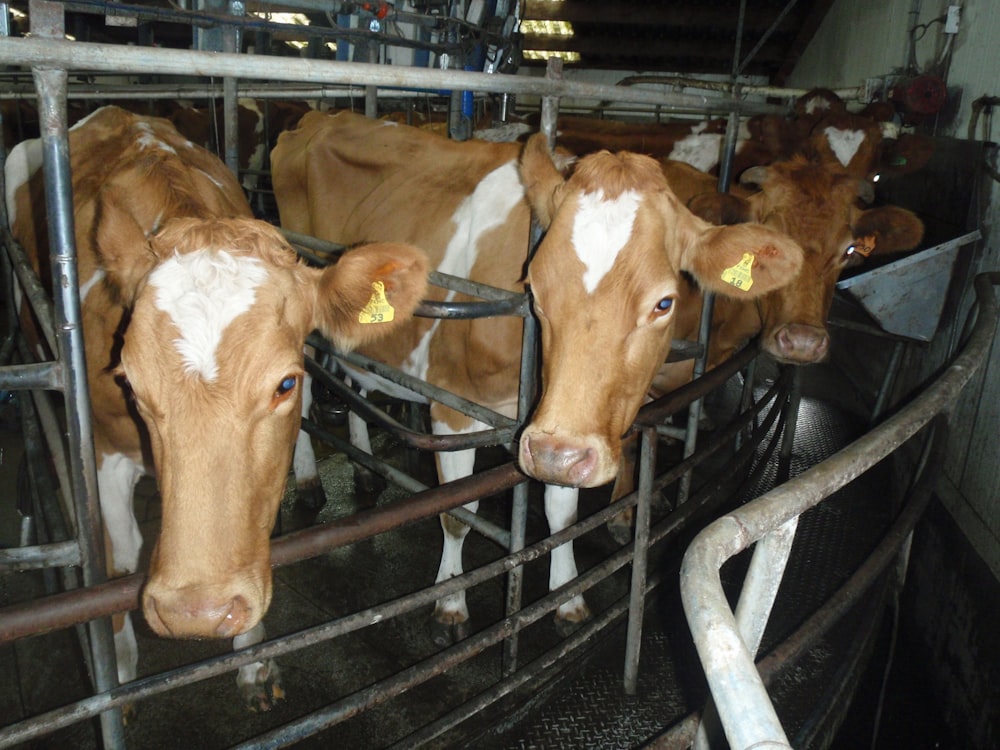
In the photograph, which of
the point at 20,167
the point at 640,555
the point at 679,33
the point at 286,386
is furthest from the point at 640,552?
the point at 679,33

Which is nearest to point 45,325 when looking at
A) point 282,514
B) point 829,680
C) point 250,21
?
point 250,21

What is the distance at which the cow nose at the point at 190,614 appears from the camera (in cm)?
136

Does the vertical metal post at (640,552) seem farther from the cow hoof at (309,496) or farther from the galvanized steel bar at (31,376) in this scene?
the cow hoof at (309,496)

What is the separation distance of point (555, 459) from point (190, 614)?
35.6 inches

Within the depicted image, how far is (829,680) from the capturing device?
2.58 meters

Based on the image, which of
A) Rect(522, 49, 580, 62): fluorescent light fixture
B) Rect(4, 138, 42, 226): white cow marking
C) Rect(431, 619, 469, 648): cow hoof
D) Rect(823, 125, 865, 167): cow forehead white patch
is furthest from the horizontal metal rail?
Rect(522, 49, 580, 62): fluorescent light fixture

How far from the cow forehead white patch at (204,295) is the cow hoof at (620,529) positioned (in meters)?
2.58

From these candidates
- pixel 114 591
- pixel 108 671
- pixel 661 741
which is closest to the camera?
pixel 114 591

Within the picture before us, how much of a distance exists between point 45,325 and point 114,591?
882mm

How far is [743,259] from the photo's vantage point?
2.30 meters

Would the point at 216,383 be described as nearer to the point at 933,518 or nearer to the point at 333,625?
the point at 333,625

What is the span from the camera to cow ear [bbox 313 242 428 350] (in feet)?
6.12

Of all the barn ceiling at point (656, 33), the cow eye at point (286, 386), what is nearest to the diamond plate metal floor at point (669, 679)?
the cow eye at point (286, 386)

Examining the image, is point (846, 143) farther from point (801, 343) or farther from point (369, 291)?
point (369, 291)
